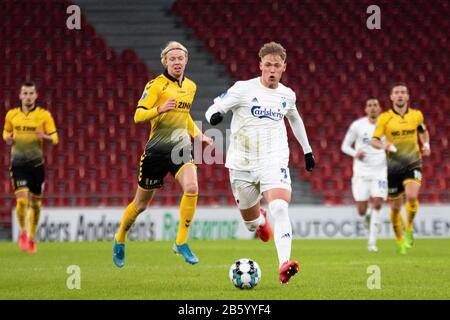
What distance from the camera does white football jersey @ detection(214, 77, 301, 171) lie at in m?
8.16

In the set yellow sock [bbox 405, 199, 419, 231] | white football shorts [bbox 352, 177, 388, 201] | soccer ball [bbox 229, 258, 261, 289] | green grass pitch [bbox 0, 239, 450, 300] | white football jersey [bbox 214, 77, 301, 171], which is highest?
white football jersey [bbox 214, 77, 301, 171]

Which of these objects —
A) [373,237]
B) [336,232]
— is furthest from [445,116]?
[373,237]

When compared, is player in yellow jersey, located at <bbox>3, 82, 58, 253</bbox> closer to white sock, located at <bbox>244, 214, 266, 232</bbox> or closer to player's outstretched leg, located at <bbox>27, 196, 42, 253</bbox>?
player's outstretched leg, located at <bbox>27, 196, 42, 253</bbox>

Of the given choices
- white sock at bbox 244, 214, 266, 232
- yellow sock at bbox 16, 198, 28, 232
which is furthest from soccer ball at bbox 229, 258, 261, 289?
yellow sock at bbox 16, 198, 28, 232

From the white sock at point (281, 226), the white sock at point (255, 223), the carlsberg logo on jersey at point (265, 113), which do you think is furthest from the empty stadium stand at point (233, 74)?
the white sock at point (281, 226)

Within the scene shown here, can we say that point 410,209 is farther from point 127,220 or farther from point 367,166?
point 127,220

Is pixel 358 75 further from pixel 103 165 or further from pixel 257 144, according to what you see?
pixel 257 144

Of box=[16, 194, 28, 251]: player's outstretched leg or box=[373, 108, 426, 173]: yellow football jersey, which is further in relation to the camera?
box=[16, 194, 28, 251]: player's outstretched leg

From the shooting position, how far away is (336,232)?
1830 cm

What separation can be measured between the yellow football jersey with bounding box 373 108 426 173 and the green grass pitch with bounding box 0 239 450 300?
1442 millimetres

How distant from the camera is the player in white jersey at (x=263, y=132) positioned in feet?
26.2

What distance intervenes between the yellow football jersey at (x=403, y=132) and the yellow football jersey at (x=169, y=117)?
498 cm

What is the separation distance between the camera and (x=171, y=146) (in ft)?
30.9

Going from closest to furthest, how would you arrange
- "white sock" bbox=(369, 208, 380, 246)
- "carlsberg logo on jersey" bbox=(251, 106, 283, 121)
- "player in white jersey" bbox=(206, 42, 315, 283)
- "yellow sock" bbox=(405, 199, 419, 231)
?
"player in white jersey" bbox=(206, 42, 315, 283), "carlsberg logo on jersey" bbox=(251, 106, 283, 121), "yellow sock" bbox=(405, 199, 419, 231), "white sock" bbox=(369, 208, 380, 246)
